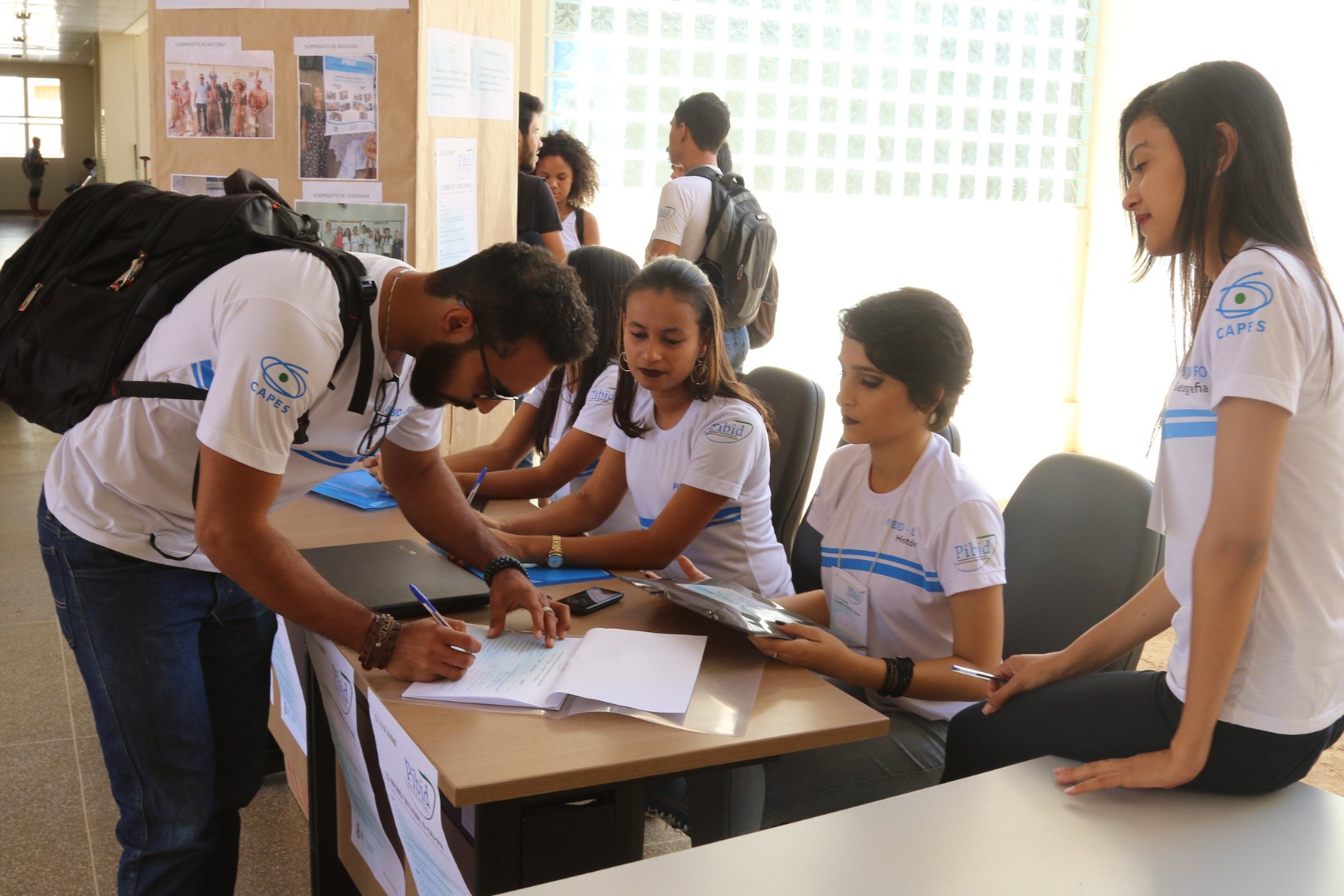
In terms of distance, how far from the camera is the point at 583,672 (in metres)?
1.35

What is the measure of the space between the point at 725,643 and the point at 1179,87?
890 millimetres

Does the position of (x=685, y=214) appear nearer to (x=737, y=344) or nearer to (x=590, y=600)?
(x=737, y=344)

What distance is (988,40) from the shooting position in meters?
5.40

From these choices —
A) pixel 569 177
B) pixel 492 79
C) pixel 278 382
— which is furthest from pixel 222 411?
pixel 569 177

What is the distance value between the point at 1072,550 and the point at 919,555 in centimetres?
24

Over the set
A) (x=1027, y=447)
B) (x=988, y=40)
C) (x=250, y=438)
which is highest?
(x=988, y=40)

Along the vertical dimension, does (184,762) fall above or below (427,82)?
below

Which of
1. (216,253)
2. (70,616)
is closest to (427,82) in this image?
(216,253)

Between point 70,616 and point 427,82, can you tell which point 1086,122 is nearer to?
point 427,82

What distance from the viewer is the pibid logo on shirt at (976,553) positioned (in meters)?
1.58

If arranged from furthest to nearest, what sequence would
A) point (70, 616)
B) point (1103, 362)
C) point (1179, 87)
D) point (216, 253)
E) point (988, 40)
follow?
1. point (1103, 362)
2. point (988, 40)
3. point (70, 616)
4. point (216, 253)
5. point (1179, 87)

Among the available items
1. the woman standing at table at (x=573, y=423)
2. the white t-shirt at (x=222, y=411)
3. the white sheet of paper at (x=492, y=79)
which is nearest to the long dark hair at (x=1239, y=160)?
the white t-shirt at (x=222, y=411)

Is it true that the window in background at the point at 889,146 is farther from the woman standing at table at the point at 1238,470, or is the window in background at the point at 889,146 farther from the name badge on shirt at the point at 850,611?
the woman standing at table at the point at 1238,470

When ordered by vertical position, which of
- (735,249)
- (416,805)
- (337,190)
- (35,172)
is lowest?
(416,805)
